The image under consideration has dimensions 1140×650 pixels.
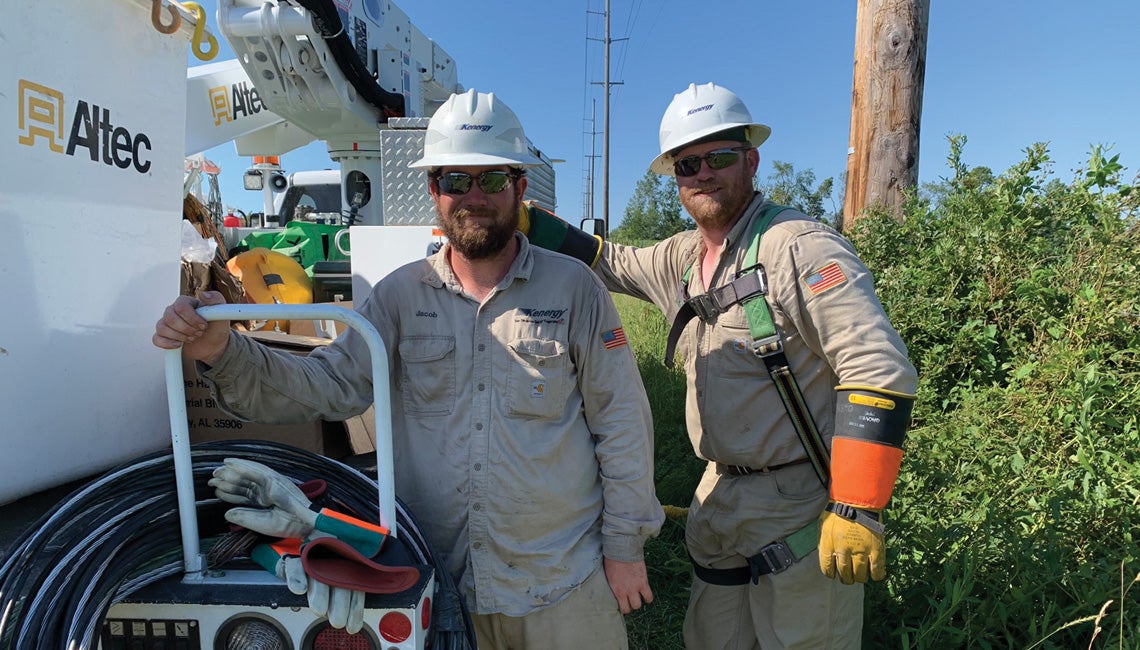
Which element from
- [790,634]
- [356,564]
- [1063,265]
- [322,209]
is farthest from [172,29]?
[322,209]

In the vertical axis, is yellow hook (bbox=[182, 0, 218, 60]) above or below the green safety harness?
above

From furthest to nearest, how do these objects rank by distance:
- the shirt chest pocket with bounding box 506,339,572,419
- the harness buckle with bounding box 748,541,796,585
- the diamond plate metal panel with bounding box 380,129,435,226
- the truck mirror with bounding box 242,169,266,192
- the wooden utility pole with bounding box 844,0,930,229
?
the truck mirror with bounding box 242,169,266,192 < the wooden utility pole with bounding box 844,0,930,229 < the diamond plate metal panel with bounding box 380,129,435,226 < the harness buckle with bounding box 748,541,796,585 < the shirt chest pocket with bounding box 506,339,572,419

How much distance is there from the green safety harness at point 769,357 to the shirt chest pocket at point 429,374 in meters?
0.98

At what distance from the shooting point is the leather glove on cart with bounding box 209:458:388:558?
1.46 m

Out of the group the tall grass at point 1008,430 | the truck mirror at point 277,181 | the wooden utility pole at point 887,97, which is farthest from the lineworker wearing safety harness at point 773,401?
the truck mirror at point 277,181

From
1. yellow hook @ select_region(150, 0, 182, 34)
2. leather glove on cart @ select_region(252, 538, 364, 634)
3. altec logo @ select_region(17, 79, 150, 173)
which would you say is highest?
yellow hook @ select_region(150, 0, 182, 34)

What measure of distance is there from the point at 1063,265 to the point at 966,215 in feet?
2.52

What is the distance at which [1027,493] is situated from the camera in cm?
309

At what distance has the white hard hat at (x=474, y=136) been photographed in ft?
6.70

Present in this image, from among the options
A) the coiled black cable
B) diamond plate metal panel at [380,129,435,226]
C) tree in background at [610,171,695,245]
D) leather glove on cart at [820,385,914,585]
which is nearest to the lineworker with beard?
the coiled black cable

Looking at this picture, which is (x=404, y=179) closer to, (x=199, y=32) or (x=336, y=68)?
(x=336, y=68)

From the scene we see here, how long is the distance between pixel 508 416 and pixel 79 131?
52.5 inches

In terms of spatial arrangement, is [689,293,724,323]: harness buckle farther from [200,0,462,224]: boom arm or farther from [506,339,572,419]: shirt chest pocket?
[200,0,462,224]: boom arm

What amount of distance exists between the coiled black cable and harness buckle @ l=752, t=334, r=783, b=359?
125 centimetres
